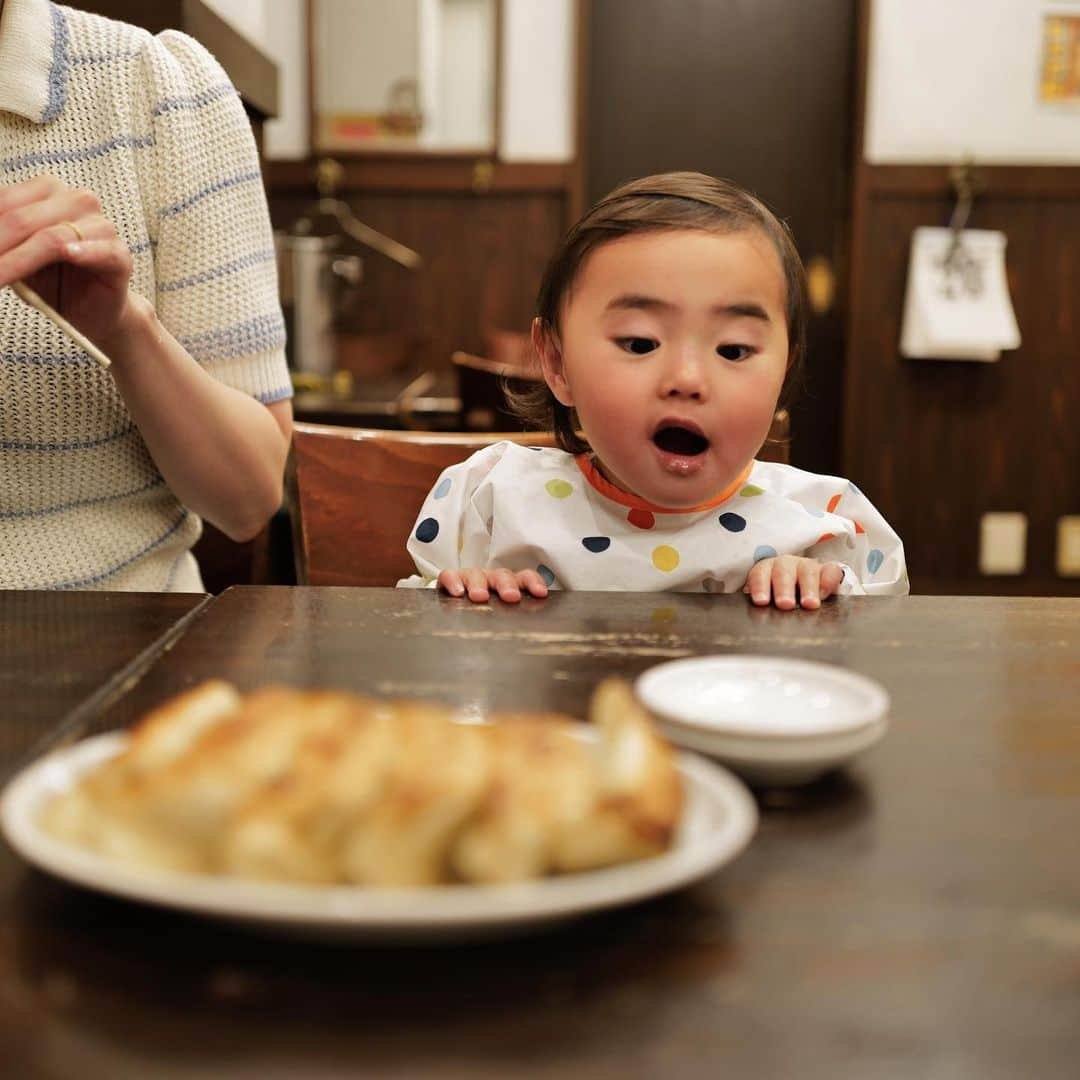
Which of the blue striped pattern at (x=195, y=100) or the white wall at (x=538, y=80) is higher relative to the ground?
the white wall at (x=538, y=80)

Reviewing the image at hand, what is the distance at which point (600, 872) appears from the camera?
1.30 ft

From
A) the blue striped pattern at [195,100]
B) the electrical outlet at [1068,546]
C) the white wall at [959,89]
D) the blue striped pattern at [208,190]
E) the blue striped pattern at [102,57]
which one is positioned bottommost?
the electrical outlet at [1068,546]

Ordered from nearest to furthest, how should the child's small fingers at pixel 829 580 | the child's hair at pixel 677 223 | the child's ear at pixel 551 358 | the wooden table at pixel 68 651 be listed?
1. the wooden table at pixel 68 651
2. the child's small fingers at pixel 829 580
3. the child's hair at pixel 677 223
4. the child's ear at pixel 551 358

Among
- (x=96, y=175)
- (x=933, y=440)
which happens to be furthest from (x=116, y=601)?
(x=933, y=440)

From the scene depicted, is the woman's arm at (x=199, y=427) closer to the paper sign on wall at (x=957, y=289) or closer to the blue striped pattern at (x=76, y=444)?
the blue striped pattern at (x=76, y=444)

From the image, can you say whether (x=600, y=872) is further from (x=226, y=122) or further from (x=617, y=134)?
(x=617, y=134)

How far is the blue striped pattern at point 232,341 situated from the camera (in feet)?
4.44

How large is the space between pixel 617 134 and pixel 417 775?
410 cm

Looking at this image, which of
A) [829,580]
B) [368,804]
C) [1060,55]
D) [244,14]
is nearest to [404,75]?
[244,14]

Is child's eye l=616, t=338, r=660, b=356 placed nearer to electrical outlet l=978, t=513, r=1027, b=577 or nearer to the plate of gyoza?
the plate of gyoza

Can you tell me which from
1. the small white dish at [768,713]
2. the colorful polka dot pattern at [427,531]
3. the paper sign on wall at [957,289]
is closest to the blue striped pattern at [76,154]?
the colorful polka dot pattern at [427,531]

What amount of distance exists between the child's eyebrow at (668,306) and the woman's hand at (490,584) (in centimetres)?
33

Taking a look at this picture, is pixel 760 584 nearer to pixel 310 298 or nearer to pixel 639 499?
pixel 639 499

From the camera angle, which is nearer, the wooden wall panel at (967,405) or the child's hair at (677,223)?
the child's hair at (677,223)
